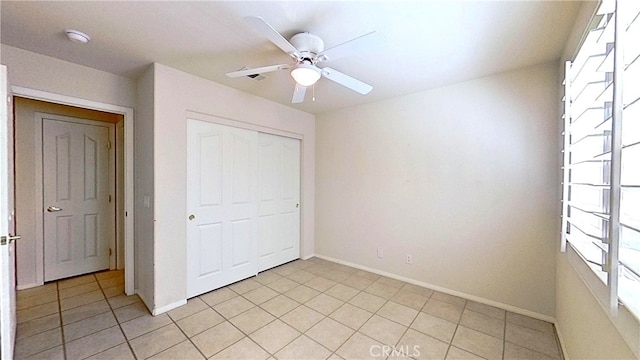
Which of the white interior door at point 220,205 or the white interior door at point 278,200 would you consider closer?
the white interior door at point 220,205

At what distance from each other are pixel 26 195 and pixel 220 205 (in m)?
2.16

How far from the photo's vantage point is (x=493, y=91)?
2404 millimetres

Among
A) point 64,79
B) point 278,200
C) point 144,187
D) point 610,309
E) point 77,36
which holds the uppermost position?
point 77,36

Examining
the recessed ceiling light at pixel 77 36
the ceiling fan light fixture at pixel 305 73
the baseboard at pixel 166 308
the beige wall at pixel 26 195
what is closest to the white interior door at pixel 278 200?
the baseboard at pixel 166 308

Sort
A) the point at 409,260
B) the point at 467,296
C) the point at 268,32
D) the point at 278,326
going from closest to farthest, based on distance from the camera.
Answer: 1. the point at 268,32
2. the point at 278,326
3. the point at 467,296
4. the point at 409,260

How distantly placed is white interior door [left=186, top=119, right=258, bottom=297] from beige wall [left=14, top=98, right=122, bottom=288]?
6.19 feet

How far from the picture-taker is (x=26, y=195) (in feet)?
8.99

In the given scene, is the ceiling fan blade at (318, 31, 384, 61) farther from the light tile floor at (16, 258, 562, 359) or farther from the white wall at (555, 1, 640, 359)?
the light tile floor at (16, 258, 562, 359)

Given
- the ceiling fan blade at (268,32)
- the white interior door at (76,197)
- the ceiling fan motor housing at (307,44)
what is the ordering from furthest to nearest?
1. the white interior door at (76,197)
2. the ceiling fan motor housing at (307,44)
3. the ceiling fan blade at (268,32)

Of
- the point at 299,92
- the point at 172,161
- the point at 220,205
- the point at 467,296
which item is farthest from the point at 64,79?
the point at 467,296

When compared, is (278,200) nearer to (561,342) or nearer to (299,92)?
(299,92)

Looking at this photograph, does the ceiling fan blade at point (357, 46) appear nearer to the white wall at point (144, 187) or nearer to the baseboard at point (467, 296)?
the white wall at point (144, 187)

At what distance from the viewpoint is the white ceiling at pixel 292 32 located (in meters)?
1.48

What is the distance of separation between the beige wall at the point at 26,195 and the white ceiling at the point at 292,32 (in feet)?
4.13
